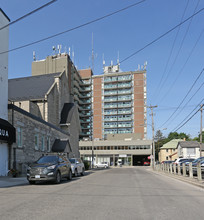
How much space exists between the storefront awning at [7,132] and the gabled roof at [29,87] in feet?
60.8

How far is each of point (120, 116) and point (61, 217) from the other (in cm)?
10170

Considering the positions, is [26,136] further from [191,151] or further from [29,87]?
[191,151]

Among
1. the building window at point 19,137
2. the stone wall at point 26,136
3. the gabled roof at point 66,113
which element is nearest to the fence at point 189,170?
the stone wall at point 26,136

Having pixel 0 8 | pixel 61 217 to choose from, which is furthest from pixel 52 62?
pixel 61 217

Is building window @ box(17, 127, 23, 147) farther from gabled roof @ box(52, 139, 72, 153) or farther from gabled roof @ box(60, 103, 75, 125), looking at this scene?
gabled roof @ box(60, 103, 75, 125)

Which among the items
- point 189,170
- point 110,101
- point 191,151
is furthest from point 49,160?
point 110,101

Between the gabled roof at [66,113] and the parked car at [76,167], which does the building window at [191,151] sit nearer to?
the gabled roof at [66,113]

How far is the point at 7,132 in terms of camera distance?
66.5ft

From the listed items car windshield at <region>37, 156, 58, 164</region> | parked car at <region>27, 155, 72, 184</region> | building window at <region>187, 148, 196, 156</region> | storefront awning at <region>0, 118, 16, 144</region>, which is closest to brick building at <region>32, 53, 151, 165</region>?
building window at <region>187, 148, 196, 156</region>

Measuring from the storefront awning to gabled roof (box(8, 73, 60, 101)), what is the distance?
1853 cm

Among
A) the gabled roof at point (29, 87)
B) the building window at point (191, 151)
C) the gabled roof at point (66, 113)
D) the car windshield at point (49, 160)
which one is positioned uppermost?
the gabled roof at point (29, 87)

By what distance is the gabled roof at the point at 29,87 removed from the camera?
39875 mm

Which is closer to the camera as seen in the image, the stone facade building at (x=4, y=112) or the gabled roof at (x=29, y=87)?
the stone facade building at (x=4, y=112)

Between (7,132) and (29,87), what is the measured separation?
78.8 ft
